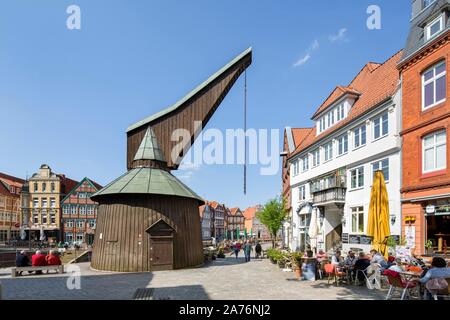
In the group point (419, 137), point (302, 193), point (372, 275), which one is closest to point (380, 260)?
point (372, 275)

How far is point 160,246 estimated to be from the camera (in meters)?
19.1

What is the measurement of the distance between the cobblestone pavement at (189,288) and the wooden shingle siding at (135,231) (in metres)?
2.31

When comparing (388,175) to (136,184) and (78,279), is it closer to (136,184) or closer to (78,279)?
(136,184)

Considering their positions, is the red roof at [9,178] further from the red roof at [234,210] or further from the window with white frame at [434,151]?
the window with white frame at [434,151]

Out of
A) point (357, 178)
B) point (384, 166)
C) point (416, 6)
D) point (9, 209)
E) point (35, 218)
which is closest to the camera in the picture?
point (416, 6)

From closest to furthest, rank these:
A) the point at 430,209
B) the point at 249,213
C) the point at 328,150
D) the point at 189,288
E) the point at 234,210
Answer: the point at 189,288, the point at 430,209, the point at 328,150, the point at 234,210, the point at 249,213

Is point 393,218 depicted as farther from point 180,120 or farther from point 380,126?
point 180,120

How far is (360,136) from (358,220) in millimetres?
5864

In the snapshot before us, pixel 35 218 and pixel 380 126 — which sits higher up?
pixel 380 126

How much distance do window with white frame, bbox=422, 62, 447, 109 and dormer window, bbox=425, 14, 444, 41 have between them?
5.69 ft

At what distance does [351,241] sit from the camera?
885 inches

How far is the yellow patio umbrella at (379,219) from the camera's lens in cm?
1242

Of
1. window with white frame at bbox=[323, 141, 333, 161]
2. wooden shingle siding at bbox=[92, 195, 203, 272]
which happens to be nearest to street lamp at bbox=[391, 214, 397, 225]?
window with white frame at bbox=[323, 141, 333, 161]
